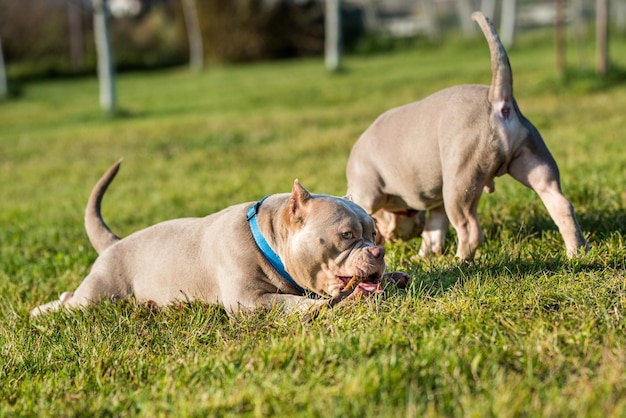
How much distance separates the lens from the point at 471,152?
452cm

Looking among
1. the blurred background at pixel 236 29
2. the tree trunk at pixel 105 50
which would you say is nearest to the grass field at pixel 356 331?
the tree trunk at pixel 105 50

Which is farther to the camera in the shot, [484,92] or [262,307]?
[484,92]

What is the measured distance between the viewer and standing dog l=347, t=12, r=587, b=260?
4.52m

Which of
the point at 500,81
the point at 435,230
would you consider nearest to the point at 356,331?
the point at 500,81

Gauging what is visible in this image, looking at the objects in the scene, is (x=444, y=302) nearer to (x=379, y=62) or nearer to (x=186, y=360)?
(x=186, y=360)

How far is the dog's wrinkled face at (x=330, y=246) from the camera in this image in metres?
3.81

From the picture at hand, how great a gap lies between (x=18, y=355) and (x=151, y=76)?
30529 millimetres

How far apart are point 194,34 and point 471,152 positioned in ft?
109

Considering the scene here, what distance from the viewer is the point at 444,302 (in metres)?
3.68

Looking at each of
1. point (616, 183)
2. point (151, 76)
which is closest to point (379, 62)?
point (151, 76)

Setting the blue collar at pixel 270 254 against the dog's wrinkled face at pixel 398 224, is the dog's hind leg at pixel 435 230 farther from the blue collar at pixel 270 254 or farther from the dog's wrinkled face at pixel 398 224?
the blue collar at pixel 270 254

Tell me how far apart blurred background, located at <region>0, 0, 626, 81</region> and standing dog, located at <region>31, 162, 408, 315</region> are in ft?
94.7

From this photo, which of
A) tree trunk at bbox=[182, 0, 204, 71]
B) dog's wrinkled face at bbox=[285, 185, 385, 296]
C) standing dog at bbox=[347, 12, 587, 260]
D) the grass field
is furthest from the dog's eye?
tree trunk at bbox=[182, 0, 204, 71]

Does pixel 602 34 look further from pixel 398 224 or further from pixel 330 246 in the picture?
pixel 330 246
